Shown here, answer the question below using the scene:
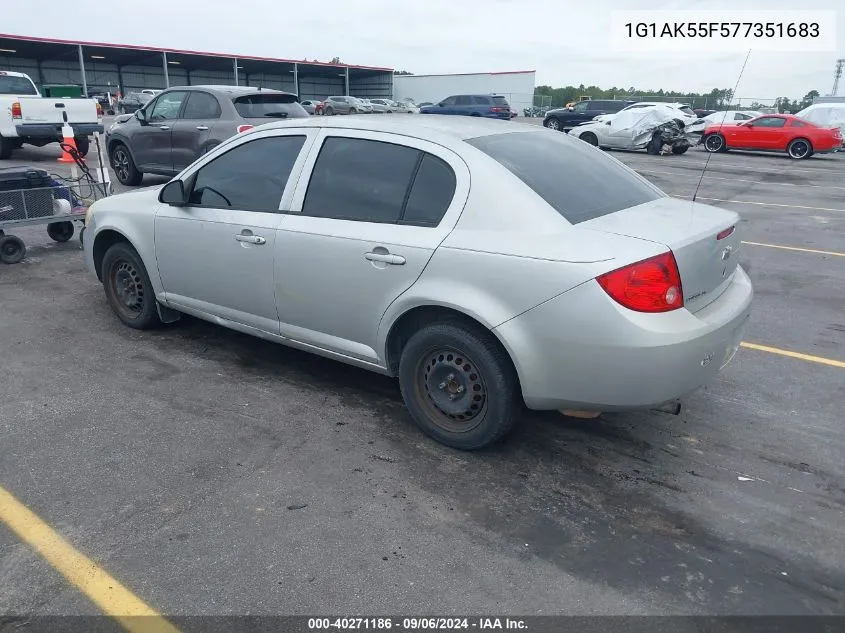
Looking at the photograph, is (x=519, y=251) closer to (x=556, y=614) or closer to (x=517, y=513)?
(x=517, y=513)

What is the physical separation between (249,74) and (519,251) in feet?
218

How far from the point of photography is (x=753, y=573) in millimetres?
2703

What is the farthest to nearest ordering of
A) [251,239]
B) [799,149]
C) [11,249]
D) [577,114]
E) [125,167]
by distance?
1. [577,114]
2. [799,149]
3. [125,167]
4. [11,249]
5. [251,239]

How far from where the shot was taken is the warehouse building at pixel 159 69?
48653 millimetres

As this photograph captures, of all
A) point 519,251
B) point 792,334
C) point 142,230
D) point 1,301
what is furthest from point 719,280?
point 1,301

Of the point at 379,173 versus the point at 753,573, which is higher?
the point at 379,173

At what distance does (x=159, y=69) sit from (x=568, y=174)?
6529 cm

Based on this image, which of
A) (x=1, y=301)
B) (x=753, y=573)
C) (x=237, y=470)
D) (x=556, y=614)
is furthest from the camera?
(x=1, y=301)

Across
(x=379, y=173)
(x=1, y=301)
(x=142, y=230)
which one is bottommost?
(x=1, y=301)

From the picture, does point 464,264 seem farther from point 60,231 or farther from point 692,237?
point 60,231

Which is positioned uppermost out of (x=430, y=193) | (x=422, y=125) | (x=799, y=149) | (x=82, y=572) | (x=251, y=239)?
(x=422, y=125)

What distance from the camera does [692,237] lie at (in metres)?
3.26

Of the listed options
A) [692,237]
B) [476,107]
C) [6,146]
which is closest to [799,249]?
[692,237]

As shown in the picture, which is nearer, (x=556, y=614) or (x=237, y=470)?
(x=556, y=614)
